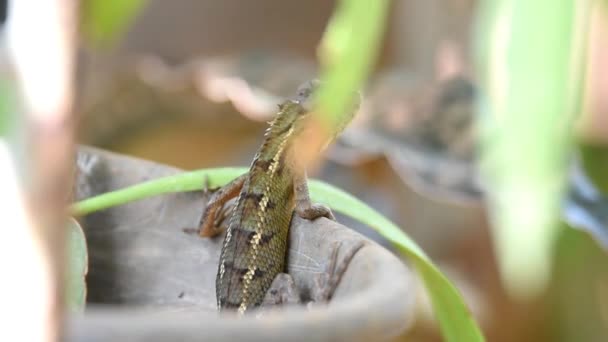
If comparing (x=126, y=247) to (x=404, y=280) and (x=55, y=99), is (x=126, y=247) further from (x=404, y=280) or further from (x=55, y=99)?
(x=55, y=99)

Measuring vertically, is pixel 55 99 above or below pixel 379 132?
above

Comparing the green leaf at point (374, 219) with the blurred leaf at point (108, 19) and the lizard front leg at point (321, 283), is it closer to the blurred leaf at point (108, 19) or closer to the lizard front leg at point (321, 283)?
the lizard front leg at point (321, 283)

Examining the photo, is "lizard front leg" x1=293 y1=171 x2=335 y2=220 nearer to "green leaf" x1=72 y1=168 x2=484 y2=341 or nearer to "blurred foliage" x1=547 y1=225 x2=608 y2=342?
"green leaf" x1=72 y1=168 x2=484 y2=341

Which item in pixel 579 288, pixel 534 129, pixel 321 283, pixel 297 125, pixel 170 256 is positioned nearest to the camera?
pixel 534 129

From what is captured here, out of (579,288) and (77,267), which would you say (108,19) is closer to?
(77,267)

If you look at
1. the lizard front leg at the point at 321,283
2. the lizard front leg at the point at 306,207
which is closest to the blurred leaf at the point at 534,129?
the lizard front leg at the point at 321,283

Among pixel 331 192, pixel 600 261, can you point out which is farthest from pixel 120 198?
pixel 600 261

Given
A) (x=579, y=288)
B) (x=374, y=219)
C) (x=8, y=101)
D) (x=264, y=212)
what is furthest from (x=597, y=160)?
(x=8, y=101)

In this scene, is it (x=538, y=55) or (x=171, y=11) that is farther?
(x=171, y=11)
